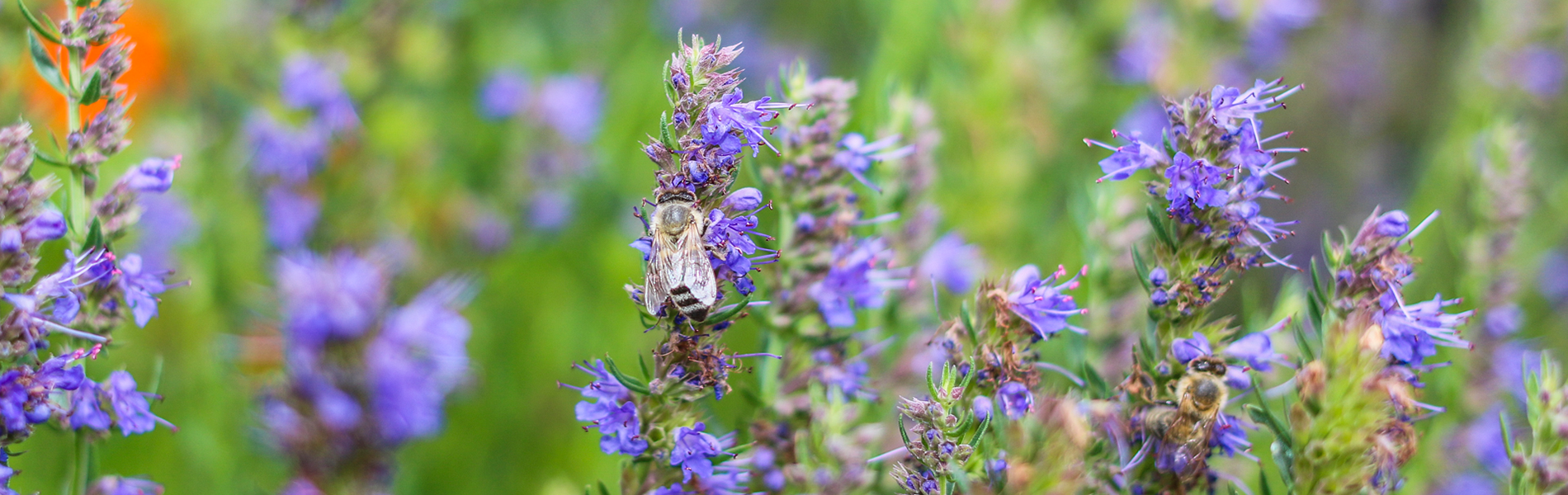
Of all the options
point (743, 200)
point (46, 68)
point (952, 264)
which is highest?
point (46, 68)

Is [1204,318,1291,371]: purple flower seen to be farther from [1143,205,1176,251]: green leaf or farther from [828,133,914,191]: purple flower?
[828,133,914,191]: purple flower

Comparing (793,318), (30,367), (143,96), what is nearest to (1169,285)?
(793,318)

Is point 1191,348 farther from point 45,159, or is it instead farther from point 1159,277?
point 45,159

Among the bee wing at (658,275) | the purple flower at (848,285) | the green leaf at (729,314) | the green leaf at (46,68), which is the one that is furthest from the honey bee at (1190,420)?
the green leaf at (46,68)

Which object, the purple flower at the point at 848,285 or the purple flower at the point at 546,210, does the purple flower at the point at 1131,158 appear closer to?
the purple flower at the point at 848,285

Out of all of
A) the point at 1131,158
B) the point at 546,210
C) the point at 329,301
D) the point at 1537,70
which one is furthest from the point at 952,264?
the point at 1537,70

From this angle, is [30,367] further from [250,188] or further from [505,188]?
[505,188]
